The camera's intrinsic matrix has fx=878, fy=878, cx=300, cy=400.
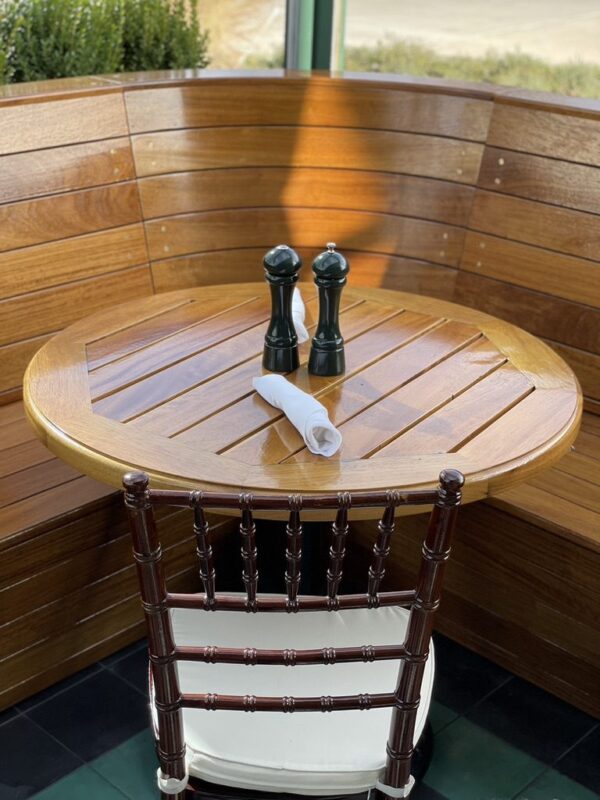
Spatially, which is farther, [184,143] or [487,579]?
[184,143]

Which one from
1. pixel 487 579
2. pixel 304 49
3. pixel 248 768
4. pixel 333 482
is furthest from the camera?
pixel 304 49

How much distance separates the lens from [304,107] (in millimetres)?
3186

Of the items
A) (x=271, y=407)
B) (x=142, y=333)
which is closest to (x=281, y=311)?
(x=271, y=407)

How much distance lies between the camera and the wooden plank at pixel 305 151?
3.02 metres

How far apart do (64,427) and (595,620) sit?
1417mm

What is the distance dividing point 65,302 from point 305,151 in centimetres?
105

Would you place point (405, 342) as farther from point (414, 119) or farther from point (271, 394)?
point (414, 119)

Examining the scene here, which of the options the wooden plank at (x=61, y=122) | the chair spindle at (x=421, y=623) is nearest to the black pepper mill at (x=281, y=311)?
the chair spindle at (x=421, y=623)

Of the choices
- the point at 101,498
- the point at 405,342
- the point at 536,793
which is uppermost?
the point at 405,342

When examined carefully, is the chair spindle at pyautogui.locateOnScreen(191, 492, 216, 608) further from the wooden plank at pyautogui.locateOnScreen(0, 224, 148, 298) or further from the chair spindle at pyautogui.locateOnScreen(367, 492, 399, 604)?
the wooden plank at pyautogui.locateOnScreen(0, 224, 148, 298)

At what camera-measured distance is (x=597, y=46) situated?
4602mm

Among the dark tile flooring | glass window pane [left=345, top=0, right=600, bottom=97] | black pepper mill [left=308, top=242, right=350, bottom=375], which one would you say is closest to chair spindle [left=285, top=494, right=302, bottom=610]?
black pepper mill [left=308, top=242, right=350, bottom=375]

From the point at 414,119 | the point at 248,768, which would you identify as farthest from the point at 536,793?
the point at 414,119

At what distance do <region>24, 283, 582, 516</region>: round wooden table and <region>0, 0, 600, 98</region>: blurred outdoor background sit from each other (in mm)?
2017
